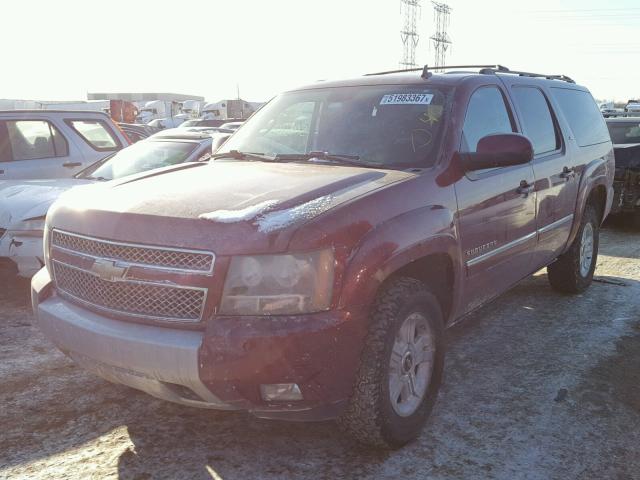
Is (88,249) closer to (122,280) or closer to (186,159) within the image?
(122,280)

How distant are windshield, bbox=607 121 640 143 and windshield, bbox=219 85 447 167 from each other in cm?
752

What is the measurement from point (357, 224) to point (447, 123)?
119cm

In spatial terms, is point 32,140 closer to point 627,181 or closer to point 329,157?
point 329,157

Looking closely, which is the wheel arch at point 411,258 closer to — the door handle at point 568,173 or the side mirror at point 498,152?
the side mirror at point 498,152

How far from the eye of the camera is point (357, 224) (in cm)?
274

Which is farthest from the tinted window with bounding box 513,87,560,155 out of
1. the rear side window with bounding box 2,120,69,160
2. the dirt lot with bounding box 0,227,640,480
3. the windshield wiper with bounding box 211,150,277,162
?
the rear side window with bounding box 2,120,69,160

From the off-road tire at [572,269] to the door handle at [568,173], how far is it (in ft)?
2.10

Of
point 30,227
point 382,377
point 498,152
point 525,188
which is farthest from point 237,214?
point 30,227

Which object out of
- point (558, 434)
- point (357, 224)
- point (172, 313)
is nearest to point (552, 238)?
point (558, 434)

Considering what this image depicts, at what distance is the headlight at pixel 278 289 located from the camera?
259 cm

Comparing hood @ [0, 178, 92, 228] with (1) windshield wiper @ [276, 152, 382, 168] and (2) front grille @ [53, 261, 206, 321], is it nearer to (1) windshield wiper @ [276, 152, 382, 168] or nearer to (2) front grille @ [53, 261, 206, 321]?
(1) windshield wiper @ [276, 152, 382, 168]

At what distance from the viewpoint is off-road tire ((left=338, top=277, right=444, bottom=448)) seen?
109 inches

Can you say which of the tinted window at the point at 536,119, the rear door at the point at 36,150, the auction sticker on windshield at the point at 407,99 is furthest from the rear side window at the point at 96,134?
the tinted window at the point at 536,119

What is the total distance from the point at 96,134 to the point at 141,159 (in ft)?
5.34
